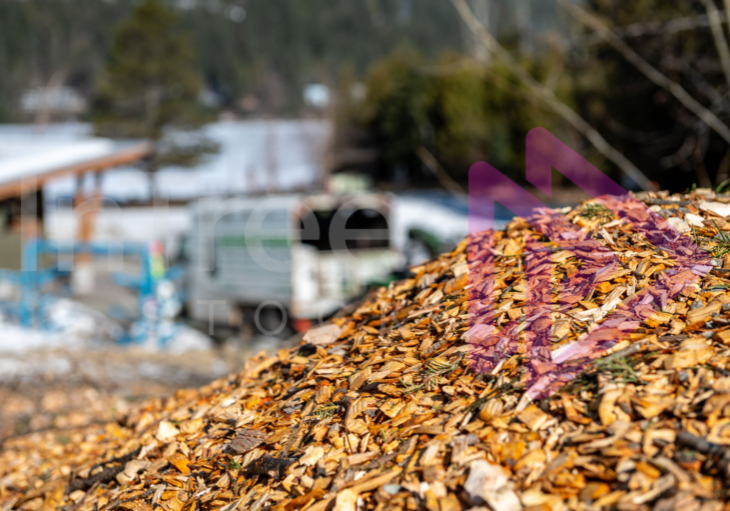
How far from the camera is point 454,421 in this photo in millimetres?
2252

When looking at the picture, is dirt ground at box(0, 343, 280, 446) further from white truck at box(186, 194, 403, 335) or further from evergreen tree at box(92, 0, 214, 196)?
evergreen tree at box(92, 0, 214, 196)

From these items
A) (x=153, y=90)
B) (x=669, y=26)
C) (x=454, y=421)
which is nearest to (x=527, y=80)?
(x=669, y=26)

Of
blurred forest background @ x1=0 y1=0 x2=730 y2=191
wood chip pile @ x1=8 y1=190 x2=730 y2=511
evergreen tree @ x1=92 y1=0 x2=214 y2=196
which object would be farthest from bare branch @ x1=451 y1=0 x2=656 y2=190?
evergreen tree @ x1=92 y1=0 x2=214 y2=196

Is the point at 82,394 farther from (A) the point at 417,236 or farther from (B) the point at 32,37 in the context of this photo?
(B) the point at 32,37

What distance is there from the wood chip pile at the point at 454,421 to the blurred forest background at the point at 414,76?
3.04 metres

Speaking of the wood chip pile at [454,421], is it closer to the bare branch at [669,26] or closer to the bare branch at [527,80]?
the bare branch at [527,80]

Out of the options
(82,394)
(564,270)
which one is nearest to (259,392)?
(564,270)

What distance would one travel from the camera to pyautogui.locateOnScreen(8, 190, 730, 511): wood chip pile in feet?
6.21

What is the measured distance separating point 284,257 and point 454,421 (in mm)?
7909

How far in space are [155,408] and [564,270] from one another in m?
2.96

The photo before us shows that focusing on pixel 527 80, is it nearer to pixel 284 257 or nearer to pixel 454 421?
pixel 454 421

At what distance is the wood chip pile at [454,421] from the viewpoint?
74.5 inches

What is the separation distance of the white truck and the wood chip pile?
21.0 feet
